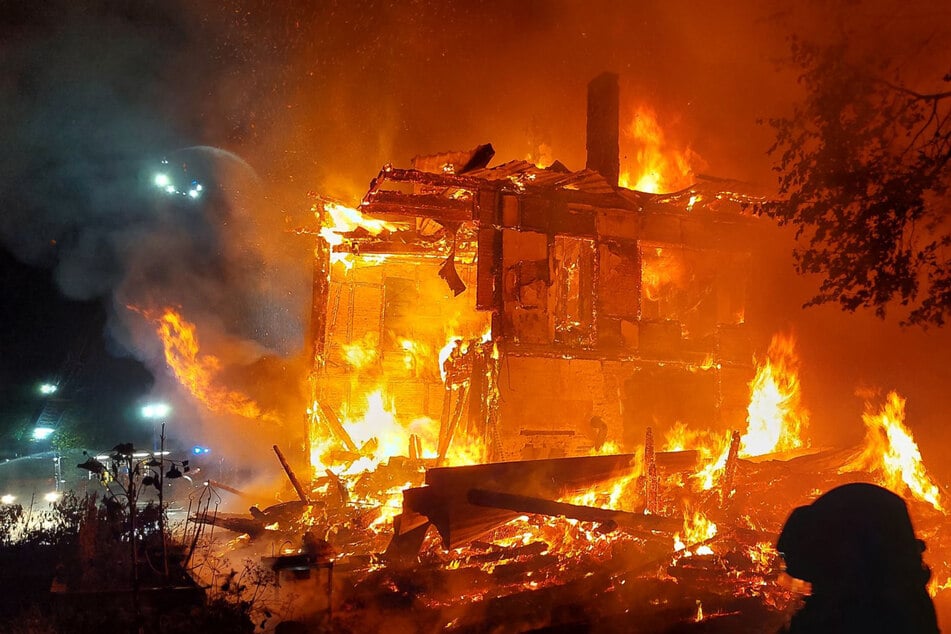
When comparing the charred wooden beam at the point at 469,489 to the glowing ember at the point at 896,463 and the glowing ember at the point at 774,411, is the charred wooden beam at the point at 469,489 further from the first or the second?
the glowing ember at the point at 774,411

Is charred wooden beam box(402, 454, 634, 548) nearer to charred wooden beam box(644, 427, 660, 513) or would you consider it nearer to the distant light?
charred wooden beam box(644, 427, 660, 513)

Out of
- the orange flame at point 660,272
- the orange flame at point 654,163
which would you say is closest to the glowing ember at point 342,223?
the orange flame at point 660,272

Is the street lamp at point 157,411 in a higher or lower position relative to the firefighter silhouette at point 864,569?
higher

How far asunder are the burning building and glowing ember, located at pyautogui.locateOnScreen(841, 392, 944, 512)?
2.79 m

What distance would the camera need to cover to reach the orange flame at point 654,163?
18.9m

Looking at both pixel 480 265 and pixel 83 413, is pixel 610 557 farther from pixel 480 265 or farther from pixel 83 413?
pixel 83 413

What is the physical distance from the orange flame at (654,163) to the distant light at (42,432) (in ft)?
95.2

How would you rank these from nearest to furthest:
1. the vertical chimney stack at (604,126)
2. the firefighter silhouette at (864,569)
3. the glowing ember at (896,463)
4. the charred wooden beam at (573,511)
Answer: the firefighter silhouette at (864,569) < the charred wooden beam at (573,511) < the glowing ember at (896,463) < the vertical chimney stack at (604,126)

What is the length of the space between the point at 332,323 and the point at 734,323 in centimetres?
1108

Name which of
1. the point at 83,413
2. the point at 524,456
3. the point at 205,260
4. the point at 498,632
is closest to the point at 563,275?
the point at 524,456

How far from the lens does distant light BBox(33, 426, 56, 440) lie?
2758cm

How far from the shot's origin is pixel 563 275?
14.0 metres

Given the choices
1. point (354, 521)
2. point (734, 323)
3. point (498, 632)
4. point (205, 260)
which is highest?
point (205, 260)

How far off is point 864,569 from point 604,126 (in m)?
16.4
